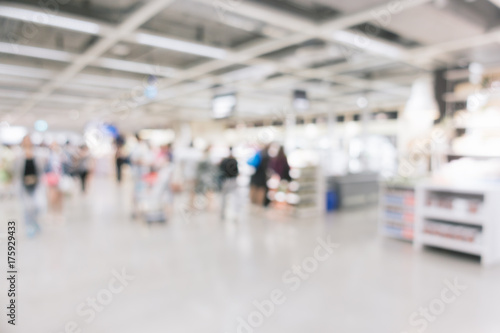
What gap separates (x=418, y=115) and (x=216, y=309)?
14.7ft

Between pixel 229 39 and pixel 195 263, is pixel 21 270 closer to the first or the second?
pixel 195 263

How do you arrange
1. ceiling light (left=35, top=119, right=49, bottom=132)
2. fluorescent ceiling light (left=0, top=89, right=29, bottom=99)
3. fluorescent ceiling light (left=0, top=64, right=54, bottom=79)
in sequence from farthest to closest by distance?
ceiling light (left=35, top=119, right=49, bottom=132) < fluorescent ceiling light (left=0, top=89, right=29, bottom=99) < fluorescent ceiling light (left=0, top=64, right=54, bottom=79)

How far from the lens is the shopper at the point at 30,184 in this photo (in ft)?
16.3

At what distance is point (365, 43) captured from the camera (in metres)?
6.10

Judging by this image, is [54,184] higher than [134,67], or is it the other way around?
[134,67]

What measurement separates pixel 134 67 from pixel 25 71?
3219 mm

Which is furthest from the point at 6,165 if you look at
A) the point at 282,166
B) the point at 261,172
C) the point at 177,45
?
the point at 282,166

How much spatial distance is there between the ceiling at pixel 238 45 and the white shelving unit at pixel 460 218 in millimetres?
2528

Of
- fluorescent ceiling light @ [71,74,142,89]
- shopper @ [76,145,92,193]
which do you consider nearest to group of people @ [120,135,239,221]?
shopper @ [76,145,92,193]

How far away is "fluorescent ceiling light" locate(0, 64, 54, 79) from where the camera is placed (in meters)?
8.46

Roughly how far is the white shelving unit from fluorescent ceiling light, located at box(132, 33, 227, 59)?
463 centimetres

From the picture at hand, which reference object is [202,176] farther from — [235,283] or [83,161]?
[83,161]

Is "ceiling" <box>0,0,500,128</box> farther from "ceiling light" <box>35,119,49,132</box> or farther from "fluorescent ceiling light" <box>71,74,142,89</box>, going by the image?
"ceiling light" <box>35,119,49,132</box>

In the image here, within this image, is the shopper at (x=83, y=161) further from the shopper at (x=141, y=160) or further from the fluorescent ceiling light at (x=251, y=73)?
the fluorescent ceiling light at (x=251, y=73)
